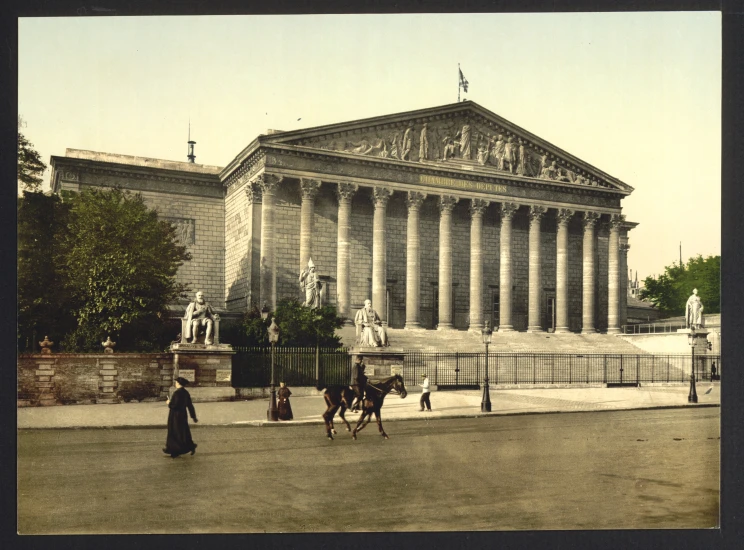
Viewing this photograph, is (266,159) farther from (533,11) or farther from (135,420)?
(533,11)

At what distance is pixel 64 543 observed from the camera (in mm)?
14789

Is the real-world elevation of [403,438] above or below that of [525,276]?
below

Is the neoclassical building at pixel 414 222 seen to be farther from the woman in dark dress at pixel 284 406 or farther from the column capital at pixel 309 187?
the woman in dark dress at pixel 284 406

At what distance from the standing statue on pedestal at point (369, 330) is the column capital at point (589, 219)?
24.7 meters

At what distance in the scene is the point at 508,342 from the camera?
4303 centimetres

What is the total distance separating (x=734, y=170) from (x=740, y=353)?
12.1ft

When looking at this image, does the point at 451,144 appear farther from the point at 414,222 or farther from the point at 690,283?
the point at 690,283

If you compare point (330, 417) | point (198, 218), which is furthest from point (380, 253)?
point (330, 417)

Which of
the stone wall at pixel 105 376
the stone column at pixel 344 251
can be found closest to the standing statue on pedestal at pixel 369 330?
the stone wall at pixel 105 376

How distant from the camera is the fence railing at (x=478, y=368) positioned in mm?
26609

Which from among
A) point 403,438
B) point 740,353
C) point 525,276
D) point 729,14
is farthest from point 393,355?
point 525,276

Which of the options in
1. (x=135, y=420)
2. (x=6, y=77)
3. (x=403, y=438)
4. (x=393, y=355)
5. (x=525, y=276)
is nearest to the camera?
(x=6, y=77)

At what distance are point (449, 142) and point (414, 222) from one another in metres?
4.68

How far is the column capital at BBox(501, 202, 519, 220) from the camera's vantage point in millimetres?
46000
